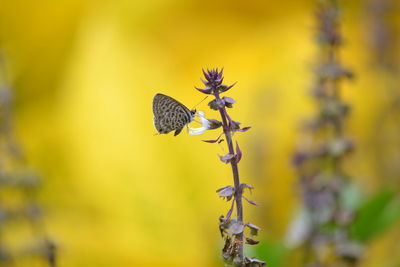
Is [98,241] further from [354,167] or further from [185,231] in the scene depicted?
[354,167]

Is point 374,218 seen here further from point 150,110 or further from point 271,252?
point 150,110

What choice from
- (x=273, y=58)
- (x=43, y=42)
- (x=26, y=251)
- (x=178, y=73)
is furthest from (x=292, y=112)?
(x=26, y=251)

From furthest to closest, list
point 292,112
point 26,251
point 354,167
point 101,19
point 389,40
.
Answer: point 101,19 < point 292,112 < point 354,167 < point 389,40 < point 26,251

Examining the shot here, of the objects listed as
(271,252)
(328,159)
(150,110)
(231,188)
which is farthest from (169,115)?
(150,110)

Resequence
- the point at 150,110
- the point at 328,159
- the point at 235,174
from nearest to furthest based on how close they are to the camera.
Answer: the point at 235,174, the point at 328,159, the point at 150,110

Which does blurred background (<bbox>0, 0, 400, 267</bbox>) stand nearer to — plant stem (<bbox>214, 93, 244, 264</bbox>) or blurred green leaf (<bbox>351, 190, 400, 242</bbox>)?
blurred green leaf (<bbox>351, 190, 400, 242</bbox>)

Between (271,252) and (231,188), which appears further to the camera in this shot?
(271,252)

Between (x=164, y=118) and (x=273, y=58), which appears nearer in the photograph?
(x=164, y=118)

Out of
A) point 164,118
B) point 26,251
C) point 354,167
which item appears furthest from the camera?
point 354,167
